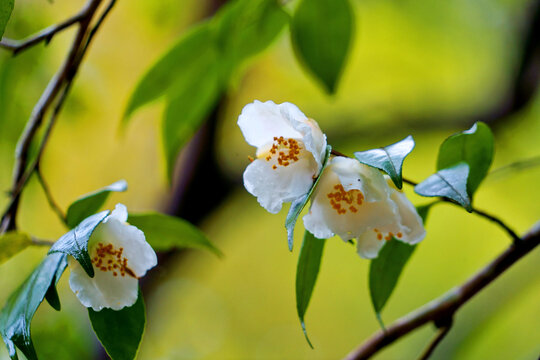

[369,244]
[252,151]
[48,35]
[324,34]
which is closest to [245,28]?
[324,34]

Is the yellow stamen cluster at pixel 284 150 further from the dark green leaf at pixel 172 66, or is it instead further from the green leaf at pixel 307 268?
the dark green leaf at pixel 172 66

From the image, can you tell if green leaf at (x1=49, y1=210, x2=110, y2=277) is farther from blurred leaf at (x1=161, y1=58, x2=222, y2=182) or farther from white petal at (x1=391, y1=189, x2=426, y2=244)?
blurred leaf at (x1=161, y1=58, x2=222, y2=182)

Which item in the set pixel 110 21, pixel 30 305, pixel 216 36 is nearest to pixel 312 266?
pixel 30 305

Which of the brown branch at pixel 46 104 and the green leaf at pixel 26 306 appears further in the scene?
the brown branch at pixel 46 104

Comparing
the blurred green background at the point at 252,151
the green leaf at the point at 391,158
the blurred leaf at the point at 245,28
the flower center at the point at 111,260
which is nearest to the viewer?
the green leaf at the point at 391,158

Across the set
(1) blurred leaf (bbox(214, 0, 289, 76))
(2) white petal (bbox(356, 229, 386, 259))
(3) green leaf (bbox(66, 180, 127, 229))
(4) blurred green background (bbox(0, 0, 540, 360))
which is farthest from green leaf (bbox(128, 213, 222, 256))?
(4) blurred green background (bbox(0, 0, 540, 360))

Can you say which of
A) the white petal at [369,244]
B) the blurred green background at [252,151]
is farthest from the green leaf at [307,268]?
the blurred green background at [252,151]
